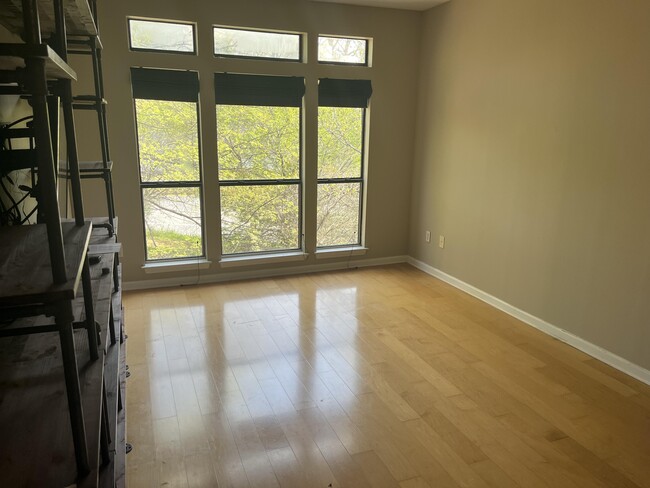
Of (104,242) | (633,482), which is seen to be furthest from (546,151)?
(104,242)

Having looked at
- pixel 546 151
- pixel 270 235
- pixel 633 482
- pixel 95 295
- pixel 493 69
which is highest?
pixel 493 69

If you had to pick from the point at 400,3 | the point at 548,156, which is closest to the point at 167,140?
the point at 400,3

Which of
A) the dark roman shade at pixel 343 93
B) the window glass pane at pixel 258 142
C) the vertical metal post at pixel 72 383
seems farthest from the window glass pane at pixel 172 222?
the vertical metal post at pixel 72 383

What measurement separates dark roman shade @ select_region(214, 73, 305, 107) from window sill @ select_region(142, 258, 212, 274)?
60.1 inches

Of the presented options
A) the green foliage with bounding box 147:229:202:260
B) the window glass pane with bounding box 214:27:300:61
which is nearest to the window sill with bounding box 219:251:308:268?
the green foliage with bounding box 147:229:202:260

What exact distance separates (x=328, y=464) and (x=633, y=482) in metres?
1.36

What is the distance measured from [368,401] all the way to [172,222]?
8.97ft

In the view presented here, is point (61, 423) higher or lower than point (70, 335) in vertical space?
lower

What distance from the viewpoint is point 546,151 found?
358 cm

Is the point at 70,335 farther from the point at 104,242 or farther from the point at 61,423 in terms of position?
the point at 104,242

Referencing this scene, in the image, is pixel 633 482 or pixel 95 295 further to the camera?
pixel 633 482

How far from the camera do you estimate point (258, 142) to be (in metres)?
4.66

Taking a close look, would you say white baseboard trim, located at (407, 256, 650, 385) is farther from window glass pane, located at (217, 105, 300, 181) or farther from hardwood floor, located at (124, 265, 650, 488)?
window glass pane, located at (217, 105, 300, 181)

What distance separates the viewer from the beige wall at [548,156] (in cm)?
298
